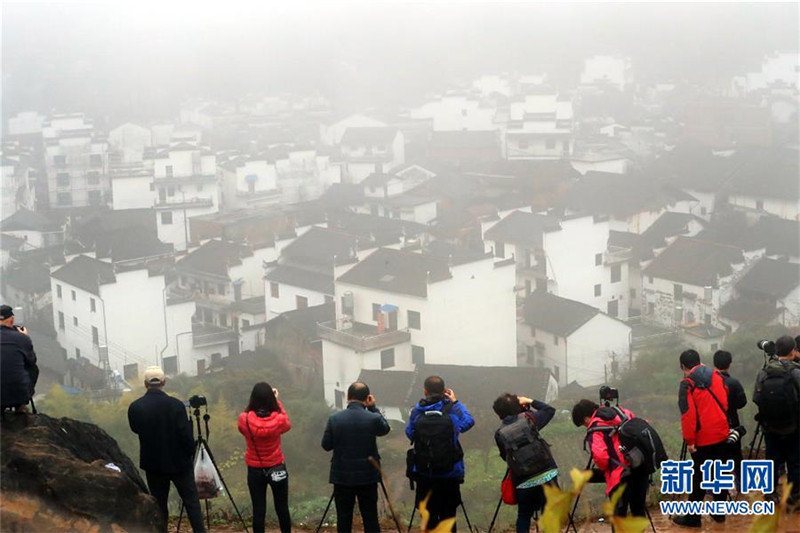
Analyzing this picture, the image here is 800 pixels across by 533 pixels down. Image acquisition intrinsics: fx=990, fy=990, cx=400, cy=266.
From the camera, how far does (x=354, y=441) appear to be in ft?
5.96

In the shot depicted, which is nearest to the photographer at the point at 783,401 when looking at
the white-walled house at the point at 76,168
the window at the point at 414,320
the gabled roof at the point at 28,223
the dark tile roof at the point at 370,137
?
the window at the point at 414,320

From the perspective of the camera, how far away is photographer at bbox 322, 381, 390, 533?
1.81 meters

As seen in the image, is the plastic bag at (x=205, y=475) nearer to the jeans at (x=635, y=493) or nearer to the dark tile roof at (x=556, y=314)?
the jeans at (x=635, y=493)

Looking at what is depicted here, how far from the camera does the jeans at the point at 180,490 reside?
1.88 metres

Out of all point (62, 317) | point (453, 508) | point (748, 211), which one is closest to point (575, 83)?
point (748, 211)

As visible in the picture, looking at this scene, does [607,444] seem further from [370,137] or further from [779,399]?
[370,137]

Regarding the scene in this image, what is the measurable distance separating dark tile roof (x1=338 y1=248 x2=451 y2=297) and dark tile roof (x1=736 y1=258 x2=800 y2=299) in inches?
157

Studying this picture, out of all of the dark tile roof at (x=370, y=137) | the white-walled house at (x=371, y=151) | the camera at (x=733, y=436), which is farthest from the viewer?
the dark tile roof at (x=370, y=137)

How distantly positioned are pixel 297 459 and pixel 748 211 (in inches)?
413

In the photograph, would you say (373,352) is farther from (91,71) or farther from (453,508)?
(91,71)

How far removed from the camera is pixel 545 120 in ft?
64.2

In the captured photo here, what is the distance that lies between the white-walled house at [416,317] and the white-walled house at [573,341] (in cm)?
30

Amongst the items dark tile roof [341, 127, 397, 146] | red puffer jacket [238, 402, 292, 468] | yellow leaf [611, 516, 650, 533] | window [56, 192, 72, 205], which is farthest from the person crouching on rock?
dark tile roof [341, 127, 397, 146]

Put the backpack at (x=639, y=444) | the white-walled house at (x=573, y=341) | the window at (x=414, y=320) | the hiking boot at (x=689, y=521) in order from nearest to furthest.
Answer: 1. the backpack at (x=639, y=444)
2. the hiking boot at (x=689, y=521)
3. the window at (x=414, y=320)
4. the white-walled house at (x=573, y=341)
